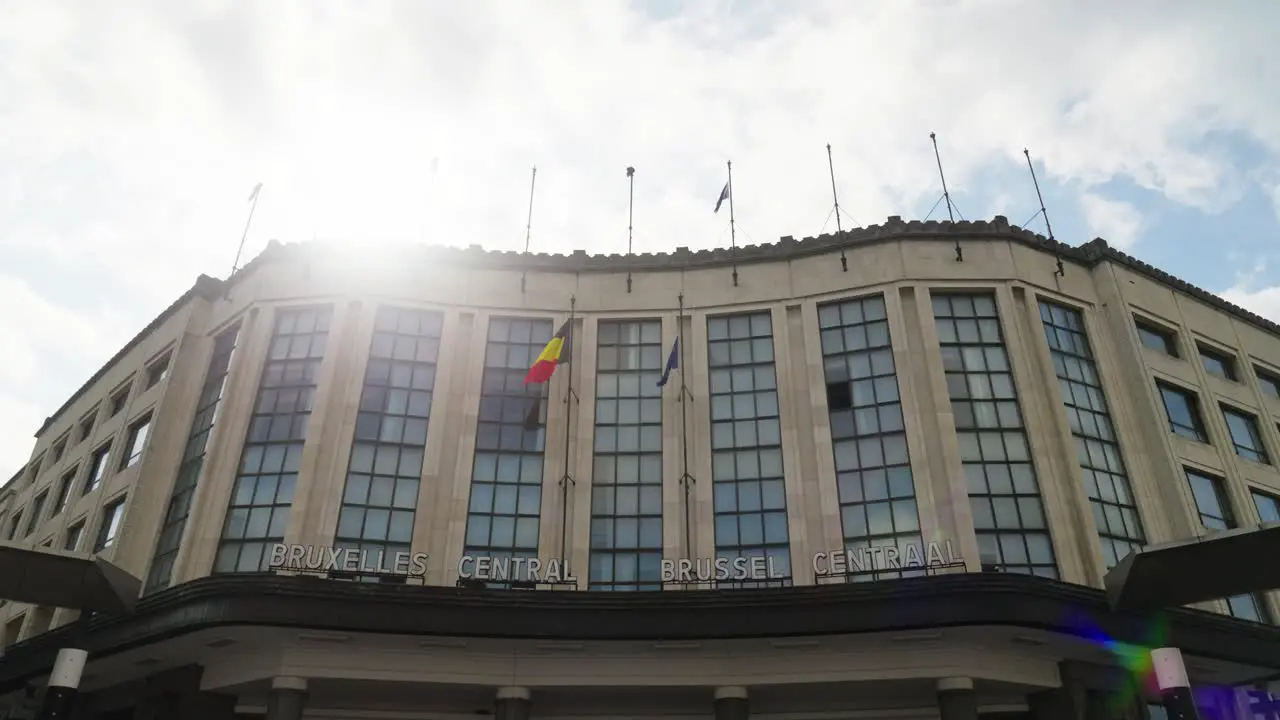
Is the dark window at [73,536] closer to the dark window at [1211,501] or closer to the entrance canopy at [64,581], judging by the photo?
the entrance canopy at [64,581]

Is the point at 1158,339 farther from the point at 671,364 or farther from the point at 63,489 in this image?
the point at 63,489

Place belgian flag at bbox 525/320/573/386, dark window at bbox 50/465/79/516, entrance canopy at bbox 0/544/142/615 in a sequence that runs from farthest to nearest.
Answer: dark window at bbox 50/465/79/516, belgian flag at bbox 525/320/573/386, entrance canopy at bbox 0/544/142/615

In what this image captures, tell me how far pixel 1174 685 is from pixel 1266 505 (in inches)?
1024

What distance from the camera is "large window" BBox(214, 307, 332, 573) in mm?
33688

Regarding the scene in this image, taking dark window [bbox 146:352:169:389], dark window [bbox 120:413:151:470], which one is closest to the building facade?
dark window [bbox 120:413:151:470]

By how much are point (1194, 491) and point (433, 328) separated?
3324 centimetres

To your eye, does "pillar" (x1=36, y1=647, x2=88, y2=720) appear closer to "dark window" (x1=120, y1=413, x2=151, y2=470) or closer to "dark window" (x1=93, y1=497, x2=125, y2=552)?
"dark window" (x1=93, y1=497, x2=125, y2=552)

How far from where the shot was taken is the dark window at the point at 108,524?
139 ft

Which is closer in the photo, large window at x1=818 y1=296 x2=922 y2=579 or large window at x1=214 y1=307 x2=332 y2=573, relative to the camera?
large window at x1=818 y1=296 x2=922 y2=579

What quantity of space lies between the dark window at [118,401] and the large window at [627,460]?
30.0m

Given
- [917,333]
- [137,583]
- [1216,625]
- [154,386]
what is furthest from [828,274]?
[154,386]

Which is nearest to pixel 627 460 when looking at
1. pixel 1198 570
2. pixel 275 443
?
pixel 275 443

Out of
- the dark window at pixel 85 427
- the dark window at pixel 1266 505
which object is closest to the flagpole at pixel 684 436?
the dark window at pixel 1266 505

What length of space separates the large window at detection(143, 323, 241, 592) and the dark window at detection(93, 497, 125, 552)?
277 inches
